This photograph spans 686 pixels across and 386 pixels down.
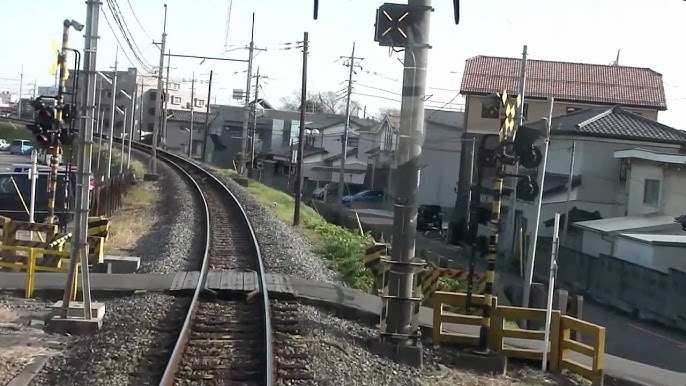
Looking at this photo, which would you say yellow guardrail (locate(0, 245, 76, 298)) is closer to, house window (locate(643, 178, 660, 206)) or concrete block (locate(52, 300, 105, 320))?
concrete block (locate(52, 300, 105, 320))

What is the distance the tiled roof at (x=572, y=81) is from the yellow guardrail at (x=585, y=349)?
3506cm

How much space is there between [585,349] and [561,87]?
37984 millimetres

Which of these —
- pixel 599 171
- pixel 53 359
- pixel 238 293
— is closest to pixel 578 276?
pixel 599 171

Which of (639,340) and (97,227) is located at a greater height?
(97,227)

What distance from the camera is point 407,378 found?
24.6ft

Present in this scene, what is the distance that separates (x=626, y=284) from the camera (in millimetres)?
21094

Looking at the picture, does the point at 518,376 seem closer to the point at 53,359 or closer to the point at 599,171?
the point at 53,359

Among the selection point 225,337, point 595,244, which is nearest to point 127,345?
point 225,337

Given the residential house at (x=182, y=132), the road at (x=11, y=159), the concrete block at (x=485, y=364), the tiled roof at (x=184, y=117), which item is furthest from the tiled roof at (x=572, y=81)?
the residential house at (x=182, y=132)

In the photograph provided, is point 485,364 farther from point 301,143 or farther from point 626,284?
point 301,143

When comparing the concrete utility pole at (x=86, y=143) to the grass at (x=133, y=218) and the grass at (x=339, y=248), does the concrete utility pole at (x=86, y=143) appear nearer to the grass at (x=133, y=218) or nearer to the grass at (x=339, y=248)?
the grass at (x=339, y=248)

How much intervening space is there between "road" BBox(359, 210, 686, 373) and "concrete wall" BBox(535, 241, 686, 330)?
0.93 ft

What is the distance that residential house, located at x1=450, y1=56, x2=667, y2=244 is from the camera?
42.4 m

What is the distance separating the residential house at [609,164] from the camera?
1089 inches
